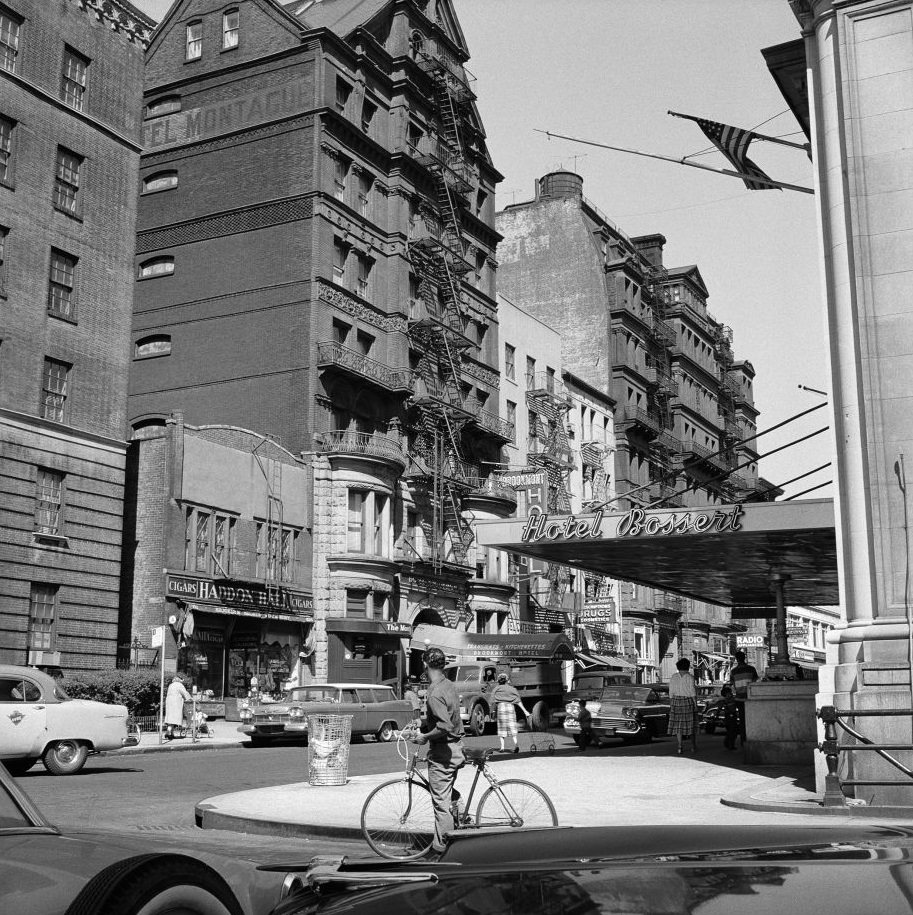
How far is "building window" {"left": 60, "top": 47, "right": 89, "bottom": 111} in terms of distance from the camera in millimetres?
34656

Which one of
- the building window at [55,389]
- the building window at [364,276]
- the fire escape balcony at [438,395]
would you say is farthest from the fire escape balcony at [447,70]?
the building window at [55,389]

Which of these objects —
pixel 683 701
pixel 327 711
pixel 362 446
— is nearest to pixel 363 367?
pixel 362 446

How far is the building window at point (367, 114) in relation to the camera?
50.9 m

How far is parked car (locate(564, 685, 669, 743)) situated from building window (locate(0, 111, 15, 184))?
2129 cm

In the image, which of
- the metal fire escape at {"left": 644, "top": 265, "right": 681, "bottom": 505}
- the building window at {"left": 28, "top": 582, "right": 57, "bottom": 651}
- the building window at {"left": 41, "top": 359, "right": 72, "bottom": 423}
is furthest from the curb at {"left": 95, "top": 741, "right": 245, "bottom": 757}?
the metal fire escape at {"left": 644, "top": 265, "right": 681, "bottom": 505}

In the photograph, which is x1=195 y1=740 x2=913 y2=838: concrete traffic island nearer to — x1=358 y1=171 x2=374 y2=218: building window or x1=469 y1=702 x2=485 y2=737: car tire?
x1=469 y1=702 x2=485 y2=737: car tire

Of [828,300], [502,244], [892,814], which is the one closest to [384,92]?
[502,244]

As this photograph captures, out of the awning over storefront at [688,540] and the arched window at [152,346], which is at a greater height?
the arched window at [152,346]

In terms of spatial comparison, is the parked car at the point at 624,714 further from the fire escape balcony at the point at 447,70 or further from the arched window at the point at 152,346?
the fire escape balcony at the point at 447,70

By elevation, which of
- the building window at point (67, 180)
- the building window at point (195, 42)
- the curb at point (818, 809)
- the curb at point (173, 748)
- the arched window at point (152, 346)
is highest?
the building window at point (195, 42)

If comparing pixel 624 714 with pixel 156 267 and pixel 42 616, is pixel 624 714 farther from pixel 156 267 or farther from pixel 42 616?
pixel 156 267

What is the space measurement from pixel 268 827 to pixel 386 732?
65.8 ft

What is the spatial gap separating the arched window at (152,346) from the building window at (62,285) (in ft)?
48.8

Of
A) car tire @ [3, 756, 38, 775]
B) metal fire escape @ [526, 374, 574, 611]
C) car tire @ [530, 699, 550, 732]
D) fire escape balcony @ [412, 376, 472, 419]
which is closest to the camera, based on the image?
car tire @ [3, 756, 38, 775]
